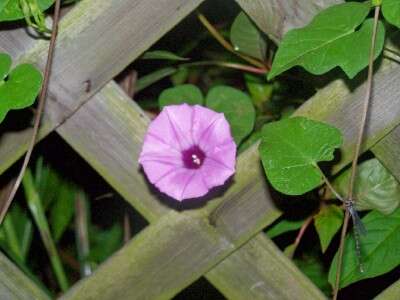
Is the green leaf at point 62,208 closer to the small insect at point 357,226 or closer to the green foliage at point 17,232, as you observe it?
the green foliage at point 17,232

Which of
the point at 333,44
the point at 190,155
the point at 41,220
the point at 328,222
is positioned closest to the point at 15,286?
the point at 41,220

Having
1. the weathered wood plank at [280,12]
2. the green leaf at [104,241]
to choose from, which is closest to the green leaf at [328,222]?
the weathered wood plank at [280,12]

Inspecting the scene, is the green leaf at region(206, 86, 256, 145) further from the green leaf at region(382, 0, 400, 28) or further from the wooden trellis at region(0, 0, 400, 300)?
the green leaf at region(382, 0, 400, 28)

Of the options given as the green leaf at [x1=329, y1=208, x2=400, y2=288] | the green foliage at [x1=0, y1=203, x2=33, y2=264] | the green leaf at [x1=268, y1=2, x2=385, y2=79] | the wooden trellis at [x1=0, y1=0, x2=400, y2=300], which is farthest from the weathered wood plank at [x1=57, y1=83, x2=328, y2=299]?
the green foliage at [x1=0, y1=203, x2=33, y2=264]

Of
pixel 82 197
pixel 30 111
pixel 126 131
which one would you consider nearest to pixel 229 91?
pixel 126 131

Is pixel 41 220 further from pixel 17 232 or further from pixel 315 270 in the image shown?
pixel 315 270

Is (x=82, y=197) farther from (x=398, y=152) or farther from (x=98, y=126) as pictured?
(x=398, y=152)
